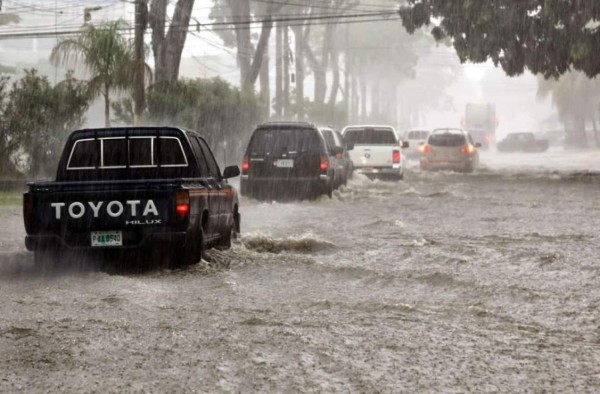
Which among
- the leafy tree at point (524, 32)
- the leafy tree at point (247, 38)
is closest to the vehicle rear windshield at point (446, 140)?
the leafy tree at point (524, 32)

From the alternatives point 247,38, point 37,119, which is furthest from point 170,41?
point 247,38

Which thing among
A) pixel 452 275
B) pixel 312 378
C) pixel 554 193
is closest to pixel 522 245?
pixel 452 275

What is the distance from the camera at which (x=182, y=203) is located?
11.4 m

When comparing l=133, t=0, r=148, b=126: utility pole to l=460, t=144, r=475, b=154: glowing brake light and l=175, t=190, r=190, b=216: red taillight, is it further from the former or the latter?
l=175, t=190, r=190, b=216: red taillight

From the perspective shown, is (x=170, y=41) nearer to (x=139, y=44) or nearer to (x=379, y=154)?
(x=139, y=44)

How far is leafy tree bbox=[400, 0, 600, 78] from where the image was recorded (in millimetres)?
32500

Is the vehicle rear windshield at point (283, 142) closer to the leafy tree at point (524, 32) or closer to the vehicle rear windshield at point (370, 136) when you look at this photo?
the vehicle rear windshield at point (370, 136)

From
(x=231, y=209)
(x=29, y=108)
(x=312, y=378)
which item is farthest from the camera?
(x=29, y=108)

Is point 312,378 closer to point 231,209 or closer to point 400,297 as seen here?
point 400,297

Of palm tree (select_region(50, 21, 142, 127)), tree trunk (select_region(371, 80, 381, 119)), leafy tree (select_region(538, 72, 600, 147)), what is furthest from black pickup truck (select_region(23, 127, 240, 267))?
tree trunk (select_region(371, 80, 381, 119))

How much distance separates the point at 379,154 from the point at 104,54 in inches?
335

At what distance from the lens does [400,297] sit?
34.0ft

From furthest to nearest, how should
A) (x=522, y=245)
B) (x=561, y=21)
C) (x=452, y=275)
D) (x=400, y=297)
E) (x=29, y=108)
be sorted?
(x=561, y=21)
(x=29, y=108)
(x=522, y=245)
(x=452, y=275)
(x=400, y=297)

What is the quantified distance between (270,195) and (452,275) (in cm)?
1181
